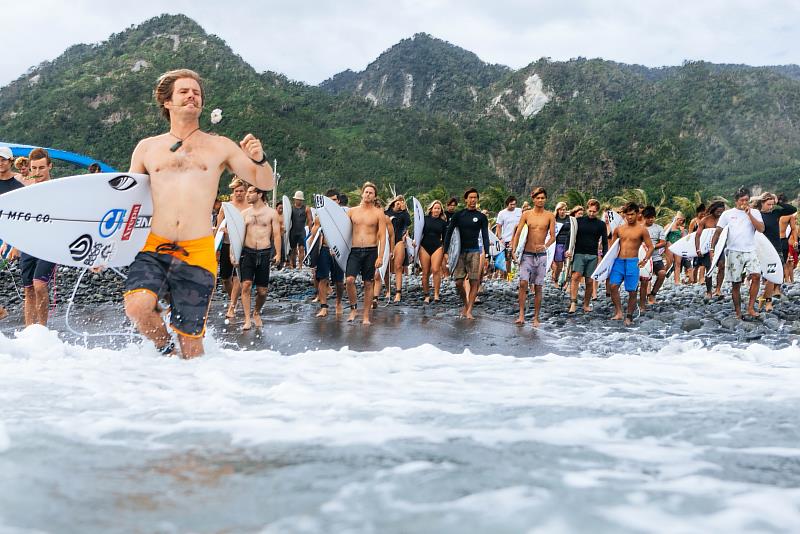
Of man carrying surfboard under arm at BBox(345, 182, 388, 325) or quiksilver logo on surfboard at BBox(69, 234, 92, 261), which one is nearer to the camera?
quiksilver logo on surfboard at BBox(69, 234, 92, 261)

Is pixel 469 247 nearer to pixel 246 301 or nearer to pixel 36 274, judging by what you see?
pixel 246 301

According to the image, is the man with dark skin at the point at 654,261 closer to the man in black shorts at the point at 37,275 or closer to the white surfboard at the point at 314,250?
the white surfboard at the point at 314,250

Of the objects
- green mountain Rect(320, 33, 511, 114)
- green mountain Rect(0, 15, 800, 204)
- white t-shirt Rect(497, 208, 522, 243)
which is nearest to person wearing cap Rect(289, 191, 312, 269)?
white t-shirt Rect(497, 208, 522, 243)

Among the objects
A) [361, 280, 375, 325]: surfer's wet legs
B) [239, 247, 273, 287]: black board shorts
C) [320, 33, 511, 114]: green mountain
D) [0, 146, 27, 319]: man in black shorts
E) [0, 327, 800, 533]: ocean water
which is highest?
[320, 33, 511, 114]: green mountain

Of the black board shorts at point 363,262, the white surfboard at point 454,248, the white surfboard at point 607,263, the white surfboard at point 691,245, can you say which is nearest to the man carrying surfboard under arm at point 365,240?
the black board shorts at point 363,262

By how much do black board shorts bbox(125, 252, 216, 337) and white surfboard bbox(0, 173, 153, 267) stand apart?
1.84 feet

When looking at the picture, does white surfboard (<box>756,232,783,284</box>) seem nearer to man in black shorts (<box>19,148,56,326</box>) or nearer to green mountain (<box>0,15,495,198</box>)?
man in black shorts (<box>19,148,56,326</box>)

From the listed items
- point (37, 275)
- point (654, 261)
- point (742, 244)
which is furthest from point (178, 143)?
point (654, 261)

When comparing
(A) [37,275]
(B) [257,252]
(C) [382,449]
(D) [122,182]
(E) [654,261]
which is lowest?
(C) [382,449]

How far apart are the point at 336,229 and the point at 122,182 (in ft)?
15.0

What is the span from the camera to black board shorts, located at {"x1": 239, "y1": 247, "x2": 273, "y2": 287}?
26.8 feet

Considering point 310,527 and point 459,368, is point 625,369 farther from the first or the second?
point 310,527

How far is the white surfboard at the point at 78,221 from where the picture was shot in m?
4.54

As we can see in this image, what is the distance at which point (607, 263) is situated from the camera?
9.30 metres
